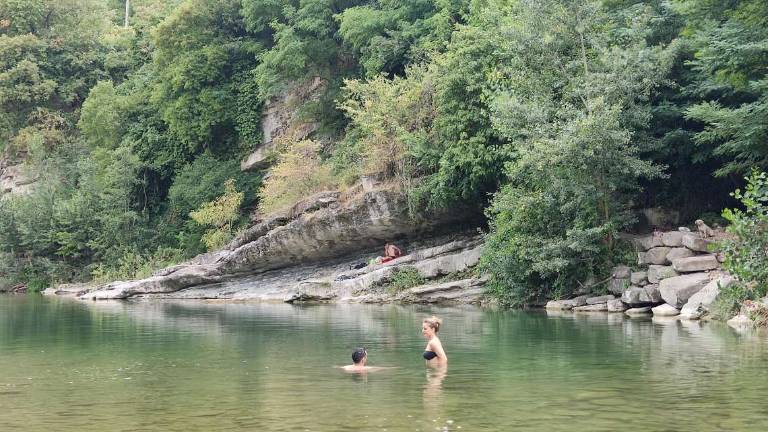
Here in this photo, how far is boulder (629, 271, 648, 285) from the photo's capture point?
92.0ft

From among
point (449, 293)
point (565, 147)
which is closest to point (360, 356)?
point (565, 147)

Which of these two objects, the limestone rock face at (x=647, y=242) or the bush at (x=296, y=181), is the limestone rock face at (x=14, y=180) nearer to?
the bush at (x=296, y=181)

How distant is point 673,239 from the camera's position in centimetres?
2797

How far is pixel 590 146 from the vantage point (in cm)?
2798

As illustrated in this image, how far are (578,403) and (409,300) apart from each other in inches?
944

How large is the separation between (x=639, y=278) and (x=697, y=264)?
6.65 ft

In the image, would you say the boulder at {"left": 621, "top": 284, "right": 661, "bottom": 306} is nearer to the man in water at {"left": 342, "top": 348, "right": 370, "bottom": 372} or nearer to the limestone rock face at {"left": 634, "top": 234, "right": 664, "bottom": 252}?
the limestone rock face at {"left": 634, "top": 234, "right": 664, "bottom": 252}

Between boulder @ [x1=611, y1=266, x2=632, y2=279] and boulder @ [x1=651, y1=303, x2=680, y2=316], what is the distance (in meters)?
2.51

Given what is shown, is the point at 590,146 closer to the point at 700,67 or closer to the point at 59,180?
the point at 700,67

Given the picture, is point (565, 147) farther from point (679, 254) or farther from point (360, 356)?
point (360, 356)

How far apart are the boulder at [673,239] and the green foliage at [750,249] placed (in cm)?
492

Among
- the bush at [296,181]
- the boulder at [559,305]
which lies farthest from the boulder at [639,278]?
the bush at [296,181]

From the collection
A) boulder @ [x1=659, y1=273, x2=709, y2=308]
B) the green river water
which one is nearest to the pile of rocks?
boulder @ [x1=659, y1=273, x2=709, y2=308]

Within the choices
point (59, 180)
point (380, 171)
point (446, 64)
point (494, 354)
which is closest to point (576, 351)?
point (494, 354)
